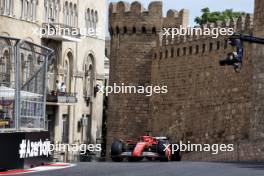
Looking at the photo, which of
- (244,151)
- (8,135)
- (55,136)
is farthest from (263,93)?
(8,135)

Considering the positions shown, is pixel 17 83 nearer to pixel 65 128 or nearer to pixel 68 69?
pixel 65 128

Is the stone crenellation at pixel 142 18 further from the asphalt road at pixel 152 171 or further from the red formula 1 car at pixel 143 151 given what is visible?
the asphalt road at pixel 152 171

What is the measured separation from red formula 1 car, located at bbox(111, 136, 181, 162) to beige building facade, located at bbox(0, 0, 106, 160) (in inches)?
471

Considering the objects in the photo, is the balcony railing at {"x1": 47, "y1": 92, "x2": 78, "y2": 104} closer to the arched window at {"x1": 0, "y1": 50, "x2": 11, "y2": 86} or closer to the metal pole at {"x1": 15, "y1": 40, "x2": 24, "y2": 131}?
the metal pole at {"x1": 15, "y1": 40, "x2": 24, "y2": 131}

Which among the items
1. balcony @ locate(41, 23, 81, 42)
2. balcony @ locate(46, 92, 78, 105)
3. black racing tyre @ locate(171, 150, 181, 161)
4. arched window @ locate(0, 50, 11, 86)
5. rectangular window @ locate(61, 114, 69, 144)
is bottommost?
→ black racing tyre @ locate(171, 150, 181, 161)

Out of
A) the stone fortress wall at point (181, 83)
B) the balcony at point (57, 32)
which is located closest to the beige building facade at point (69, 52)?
the balcony at point (57, 32)

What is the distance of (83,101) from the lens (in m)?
52.6

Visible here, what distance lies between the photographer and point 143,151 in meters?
31.0

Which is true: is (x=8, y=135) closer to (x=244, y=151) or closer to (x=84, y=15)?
(x=244, y=151)

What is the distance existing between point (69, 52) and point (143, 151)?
19.6 m

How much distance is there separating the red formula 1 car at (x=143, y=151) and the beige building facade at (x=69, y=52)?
12.0 metres

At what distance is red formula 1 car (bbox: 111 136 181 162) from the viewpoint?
30844mm

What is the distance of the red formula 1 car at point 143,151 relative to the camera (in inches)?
1214

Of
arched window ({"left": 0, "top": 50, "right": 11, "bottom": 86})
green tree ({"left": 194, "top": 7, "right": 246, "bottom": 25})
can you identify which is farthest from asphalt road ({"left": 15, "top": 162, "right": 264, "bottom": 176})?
green tree ({"left": 194, "top": 7, "right": 246, "bottom": 25})
